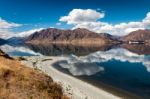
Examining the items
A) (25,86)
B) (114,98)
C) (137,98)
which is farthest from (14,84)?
(137,98)

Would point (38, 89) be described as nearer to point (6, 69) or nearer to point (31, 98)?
point (31, 98)

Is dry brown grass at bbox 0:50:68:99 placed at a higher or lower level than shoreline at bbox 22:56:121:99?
higher

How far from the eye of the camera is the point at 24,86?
85.5 ft

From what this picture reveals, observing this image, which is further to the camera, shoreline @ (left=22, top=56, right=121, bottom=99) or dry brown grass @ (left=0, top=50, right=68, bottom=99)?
shoreline @ (left=22, top=56, right=121, bottom=99)

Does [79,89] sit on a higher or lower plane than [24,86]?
lower

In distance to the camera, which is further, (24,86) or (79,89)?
(79,89)

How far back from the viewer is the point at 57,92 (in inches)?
1123

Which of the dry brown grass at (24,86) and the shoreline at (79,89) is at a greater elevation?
the dry brown grass at (24,86)

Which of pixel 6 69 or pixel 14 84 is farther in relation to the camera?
pixel 6 69

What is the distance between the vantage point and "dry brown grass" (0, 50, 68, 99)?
2494cm

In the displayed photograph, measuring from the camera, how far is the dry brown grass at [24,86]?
24.9 meters

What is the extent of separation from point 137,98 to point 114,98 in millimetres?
5183

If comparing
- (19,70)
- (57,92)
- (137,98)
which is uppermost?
(19,70)

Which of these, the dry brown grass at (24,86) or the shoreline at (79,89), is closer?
the dry brown grass at (24,86)
